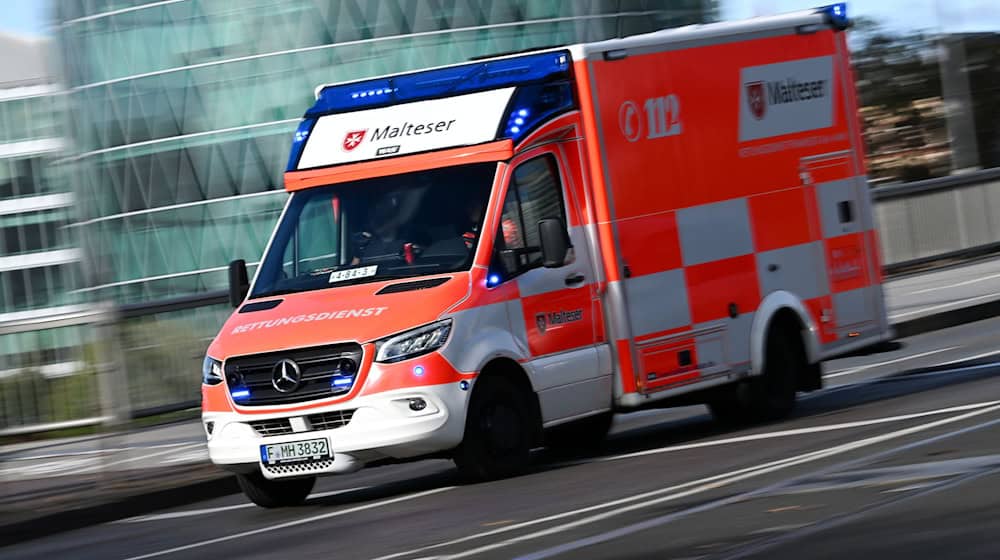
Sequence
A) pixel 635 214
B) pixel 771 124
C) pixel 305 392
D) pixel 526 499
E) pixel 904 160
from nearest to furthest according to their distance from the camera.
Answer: pixel 526 499 < pixel 305 392 < pixel 635 214 < pixel 771 124 < pixel 904 160

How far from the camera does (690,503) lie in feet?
28.1

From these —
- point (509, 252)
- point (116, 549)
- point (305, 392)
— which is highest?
point (509, 252)

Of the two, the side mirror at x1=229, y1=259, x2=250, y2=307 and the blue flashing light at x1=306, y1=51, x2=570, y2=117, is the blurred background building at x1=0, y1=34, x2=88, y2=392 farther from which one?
the blue flashing light at x1=306, y1=51, x2=570, y2=117

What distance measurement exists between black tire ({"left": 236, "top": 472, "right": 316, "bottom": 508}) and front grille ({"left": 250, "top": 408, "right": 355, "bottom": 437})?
0.53 metres

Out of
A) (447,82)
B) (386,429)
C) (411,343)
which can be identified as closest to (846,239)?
(447,82)

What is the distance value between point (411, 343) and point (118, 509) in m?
3.10

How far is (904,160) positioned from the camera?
177ft

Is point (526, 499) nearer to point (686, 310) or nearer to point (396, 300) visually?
point (396, 300)

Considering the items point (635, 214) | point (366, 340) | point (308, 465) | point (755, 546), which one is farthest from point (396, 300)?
point (755, 546)

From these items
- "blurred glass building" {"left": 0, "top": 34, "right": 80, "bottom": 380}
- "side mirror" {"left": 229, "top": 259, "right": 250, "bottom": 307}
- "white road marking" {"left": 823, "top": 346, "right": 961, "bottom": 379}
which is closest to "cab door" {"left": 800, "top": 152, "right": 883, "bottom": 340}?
"white road marking" {"left": 823, "top": 346, "right": 961, "bottom": 379}

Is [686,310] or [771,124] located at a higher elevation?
[771,124]

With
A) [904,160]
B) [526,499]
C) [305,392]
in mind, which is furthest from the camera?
[904,160]

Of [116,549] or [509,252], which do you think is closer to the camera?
[116,549]

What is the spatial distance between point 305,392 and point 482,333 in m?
1.12
